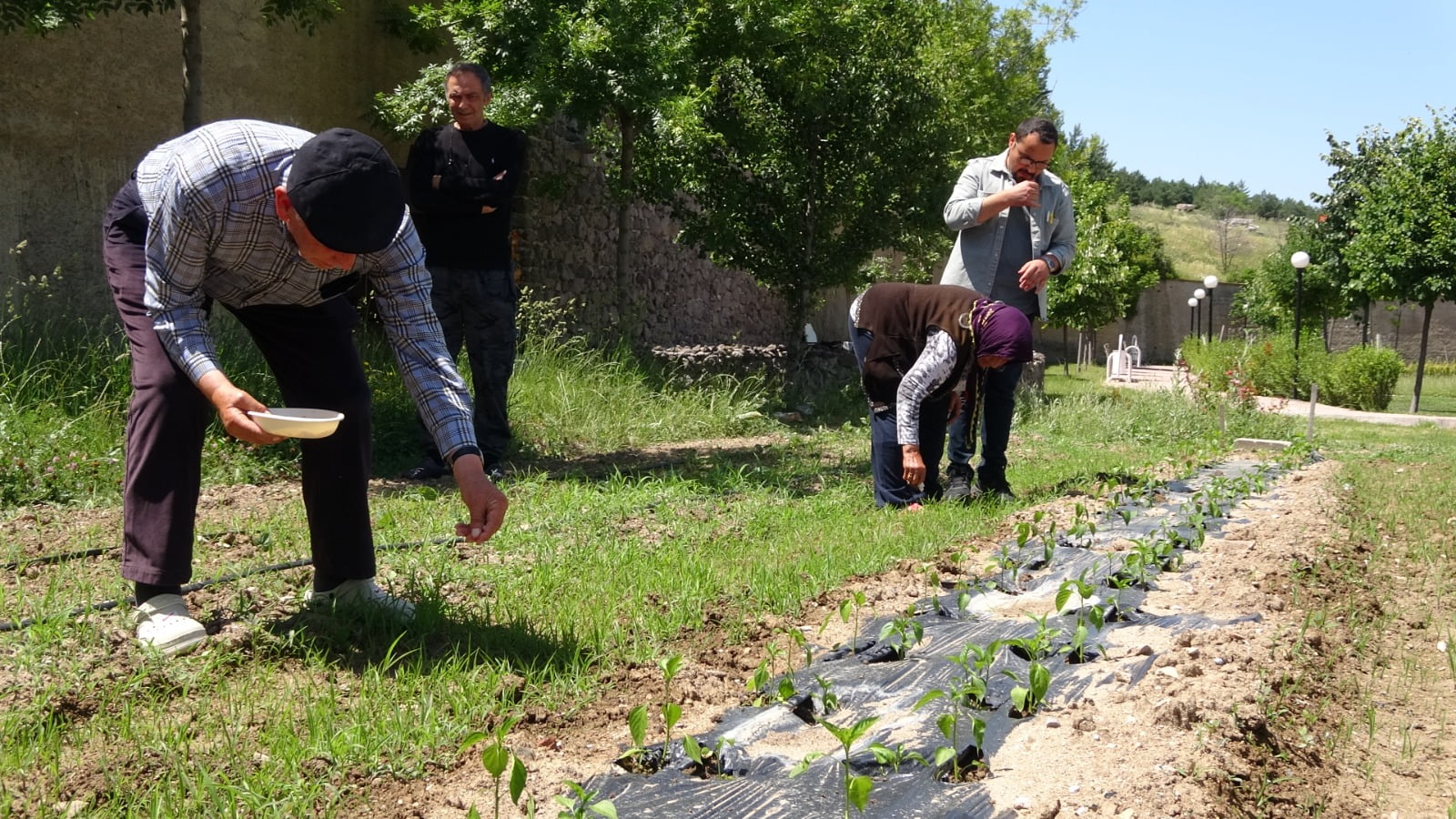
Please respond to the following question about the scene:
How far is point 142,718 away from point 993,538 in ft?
10.4

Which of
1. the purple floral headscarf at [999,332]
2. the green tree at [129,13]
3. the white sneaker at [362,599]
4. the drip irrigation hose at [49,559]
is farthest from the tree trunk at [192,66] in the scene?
the purple floral headscarf at [999,332]

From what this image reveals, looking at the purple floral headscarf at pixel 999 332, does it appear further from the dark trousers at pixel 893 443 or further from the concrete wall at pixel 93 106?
the concrete wall at pixel 93 106

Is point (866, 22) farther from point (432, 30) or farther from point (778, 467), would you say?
point (778, 467)

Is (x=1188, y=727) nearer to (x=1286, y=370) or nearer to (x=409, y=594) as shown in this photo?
(x=409, y=594)

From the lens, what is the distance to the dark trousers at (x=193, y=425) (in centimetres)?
269

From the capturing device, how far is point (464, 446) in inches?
109

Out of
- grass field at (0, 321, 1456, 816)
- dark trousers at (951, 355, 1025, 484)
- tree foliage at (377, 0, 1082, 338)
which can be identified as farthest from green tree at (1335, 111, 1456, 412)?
dark trousers at (951, 355, 1025, 484)

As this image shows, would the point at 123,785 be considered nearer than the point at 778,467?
Yes

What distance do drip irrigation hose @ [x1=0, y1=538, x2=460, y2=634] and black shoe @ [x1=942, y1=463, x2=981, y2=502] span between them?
2.37 metres

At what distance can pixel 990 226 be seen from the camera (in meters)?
5.51

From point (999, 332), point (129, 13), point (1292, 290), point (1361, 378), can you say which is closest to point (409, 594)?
point (999, 332)

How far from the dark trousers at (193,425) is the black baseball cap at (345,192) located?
0.62 meters

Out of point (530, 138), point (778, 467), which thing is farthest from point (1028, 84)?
point (778, 467)

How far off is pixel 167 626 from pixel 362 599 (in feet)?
1.67
